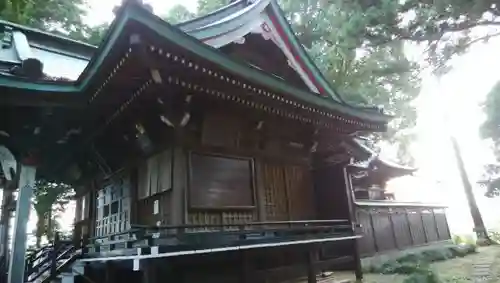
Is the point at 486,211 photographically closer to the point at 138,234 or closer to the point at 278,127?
the point at 278,127

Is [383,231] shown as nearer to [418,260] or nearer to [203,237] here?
[418,260]

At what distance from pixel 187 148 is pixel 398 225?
10673 mm

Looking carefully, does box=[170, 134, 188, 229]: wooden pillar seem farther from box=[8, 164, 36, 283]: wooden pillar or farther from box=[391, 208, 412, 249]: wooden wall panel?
box=[391, 208, 412, 249]: wooden wall panel

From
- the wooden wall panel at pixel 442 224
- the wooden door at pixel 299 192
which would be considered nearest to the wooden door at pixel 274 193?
the wooden door at pixel 299 192

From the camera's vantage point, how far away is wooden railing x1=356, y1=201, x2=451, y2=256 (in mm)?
11977

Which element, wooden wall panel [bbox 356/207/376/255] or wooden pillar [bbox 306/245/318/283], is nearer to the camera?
wooden pillar [bbox 306/245/318/283]

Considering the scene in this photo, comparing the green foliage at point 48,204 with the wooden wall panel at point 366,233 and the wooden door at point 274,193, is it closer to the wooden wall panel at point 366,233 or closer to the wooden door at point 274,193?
the wooden door at point 274,193

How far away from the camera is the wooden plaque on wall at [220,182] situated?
6500 millimetres

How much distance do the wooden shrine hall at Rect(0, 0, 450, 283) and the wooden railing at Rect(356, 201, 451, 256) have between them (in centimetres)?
242

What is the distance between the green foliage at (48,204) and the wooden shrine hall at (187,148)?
5.77 m

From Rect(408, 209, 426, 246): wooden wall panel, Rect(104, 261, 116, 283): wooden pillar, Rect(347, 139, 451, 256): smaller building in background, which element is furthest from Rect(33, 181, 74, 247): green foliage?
Rect(408, 209, 426, 246): wooden wall panel

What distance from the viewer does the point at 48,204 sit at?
15.4 metres

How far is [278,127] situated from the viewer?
8156 millimetres

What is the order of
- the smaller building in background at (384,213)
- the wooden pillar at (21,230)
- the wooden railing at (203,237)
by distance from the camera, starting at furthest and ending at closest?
the smaller building in background at (384,213) → the wooden pillar at (21,230) → the wooden railing at (203,237)
